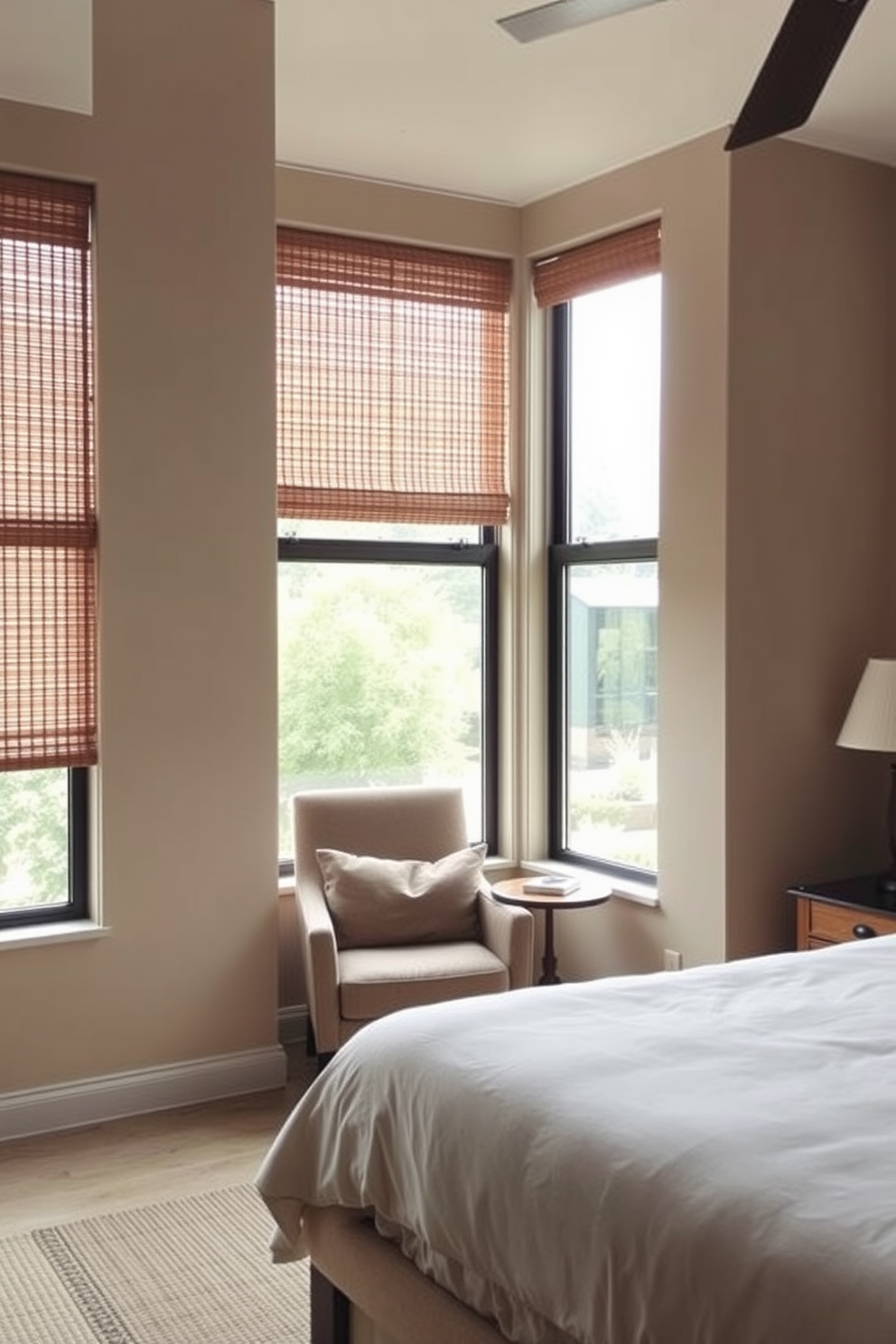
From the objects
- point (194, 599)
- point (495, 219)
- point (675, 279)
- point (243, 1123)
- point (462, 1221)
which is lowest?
point (243, 1123)

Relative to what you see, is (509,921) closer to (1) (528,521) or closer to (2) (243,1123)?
(2) (243,1123)

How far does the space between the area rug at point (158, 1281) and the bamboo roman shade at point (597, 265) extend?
10.3 ft

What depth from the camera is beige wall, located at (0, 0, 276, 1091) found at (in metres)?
3.79

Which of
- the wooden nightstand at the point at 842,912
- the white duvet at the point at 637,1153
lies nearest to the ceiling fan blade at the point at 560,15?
the white duvet at the point at 637,1153

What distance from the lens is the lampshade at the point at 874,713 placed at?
4.21 metres

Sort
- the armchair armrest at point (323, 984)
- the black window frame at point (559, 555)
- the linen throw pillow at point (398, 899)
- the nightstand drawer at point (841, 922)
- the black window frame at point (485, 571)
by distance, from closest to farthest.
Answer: the armchair armrest at point (323, 984) → the nightstand drawer at point (841, 922) → the linen throw pillow at point (398, 899) → the black window frame at point (485, 571) → the black window frame at point (559, 555)

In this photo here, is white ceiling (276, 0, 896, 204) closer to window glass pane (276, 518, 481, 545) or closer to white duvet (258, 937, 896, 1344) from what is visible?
window glass pane (276, 518, 481, 545)

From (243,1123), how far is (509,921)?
3.07 ft

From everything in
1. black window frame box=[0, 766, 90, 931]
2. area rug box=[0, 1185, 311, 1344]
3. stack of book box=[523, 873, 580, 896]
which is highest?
black window frame box=[0, 766, 90, 931]

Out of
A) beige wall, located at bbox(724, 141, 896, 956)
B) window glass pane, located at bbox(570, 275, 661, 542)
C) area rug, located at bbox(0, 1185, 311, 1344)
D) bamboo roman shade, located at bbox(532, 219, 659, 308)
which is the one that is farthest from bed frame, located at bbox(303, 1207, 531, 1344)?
bamboo roman shade, located at bbox(532, 219, 659, 308)

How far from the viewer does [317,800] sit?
4.48m

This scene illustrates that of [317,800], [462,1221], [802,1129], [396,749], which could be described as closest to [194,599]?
[317,800]

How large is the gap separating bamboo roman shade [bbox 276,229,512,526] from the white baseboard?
1780 millimetres

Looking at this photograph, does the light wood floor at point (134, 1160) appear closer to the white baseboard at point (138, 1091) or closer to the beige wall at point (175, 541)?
the white baseboard at point (138, 1091)
